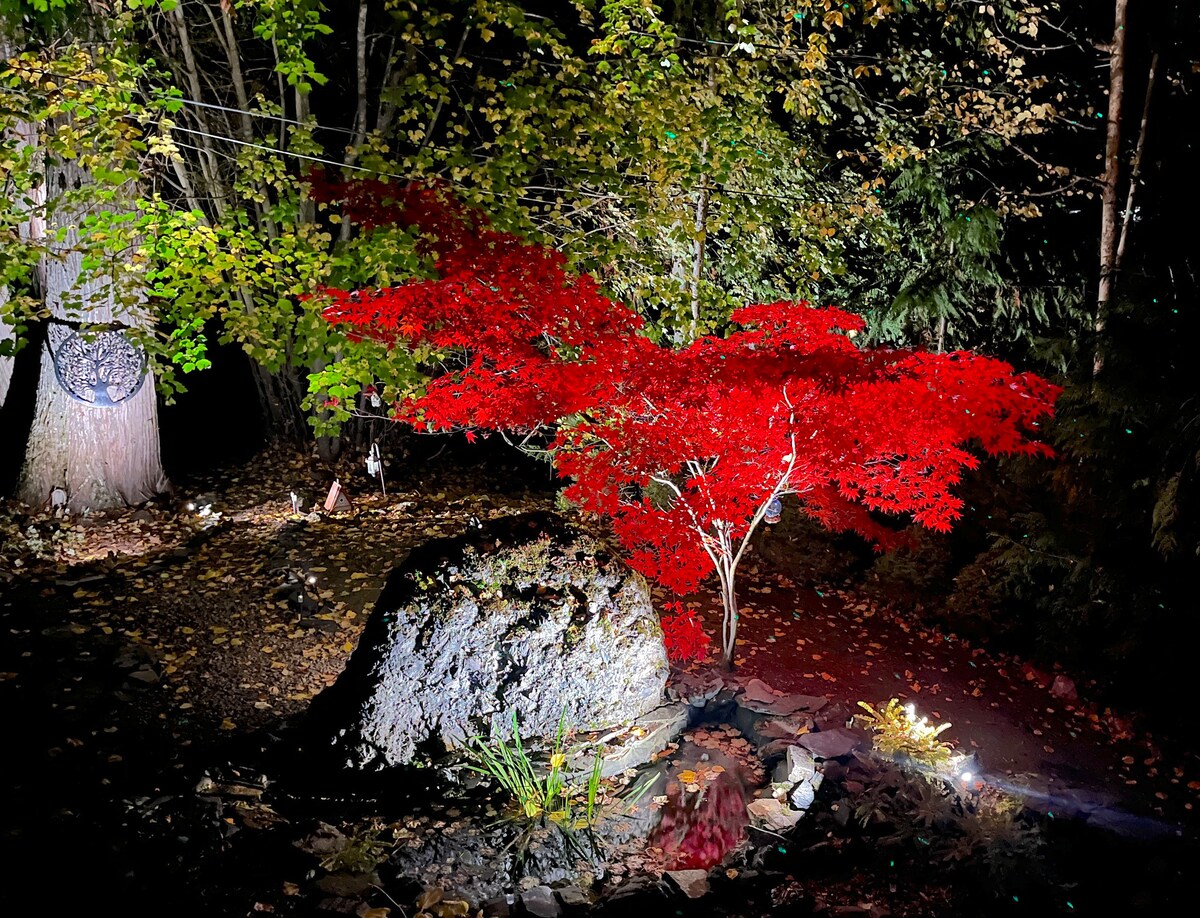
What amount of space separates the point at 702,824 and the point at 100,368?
797 centimetres

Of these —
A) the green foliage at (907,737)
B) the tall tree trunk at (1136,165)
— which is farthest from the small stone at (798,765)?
the tall tree trunk at (1136,165)

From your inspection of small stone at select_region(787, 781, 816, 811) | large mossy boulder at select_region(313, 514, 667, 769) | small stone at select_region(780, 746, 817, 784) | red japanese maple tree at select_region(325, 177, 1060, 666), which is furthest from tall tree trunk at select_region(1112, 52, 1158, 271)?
large mossy boulder at select_region(313, 514, 667, 769)

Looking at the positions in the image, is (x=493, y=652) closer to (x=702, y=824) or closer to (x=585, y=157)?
(x=702, y=824)

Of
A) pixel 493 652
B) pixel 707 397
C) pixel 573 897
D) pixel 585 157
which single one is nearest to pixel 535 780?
pixel 573 897

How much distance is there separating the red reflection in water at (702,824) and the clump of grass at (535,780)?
A: 1.56ft

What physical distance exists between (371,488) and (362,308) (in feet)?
16.2

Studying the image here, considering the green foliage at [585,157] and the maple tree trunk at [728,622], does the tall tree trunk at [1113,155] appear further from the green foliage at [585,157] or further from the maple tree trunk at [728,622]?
the maple tree trunk at [728,622]

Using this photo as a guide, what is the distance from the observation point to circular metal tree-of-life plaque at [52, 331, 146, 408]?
819cm

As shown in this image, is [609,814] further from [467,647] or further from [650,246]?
[650,246]

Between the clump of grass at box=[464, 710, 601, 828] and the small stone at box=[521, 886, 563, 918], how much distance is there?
493 mm

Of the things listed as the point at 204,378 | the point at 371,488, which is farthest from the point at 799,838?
the point at 204,378

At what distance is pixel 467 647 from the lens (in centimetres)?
503

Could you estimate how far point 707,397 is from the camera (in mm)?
5426

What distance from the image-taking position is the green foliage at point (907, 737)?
5.19m
